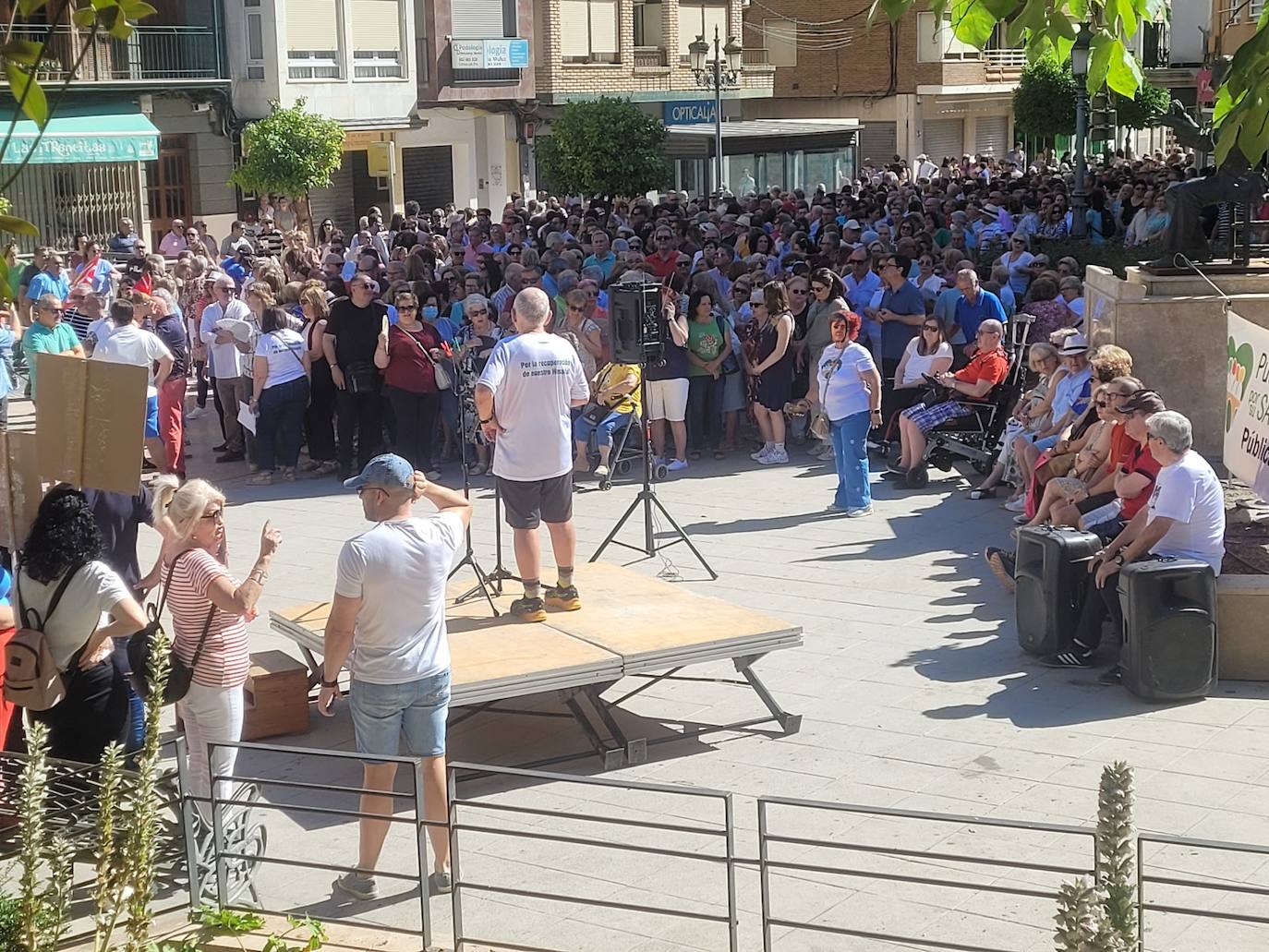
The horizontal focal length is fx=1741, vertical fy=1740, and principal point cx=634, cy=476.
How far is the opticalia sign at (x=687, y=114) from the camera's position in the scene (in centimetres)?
4203

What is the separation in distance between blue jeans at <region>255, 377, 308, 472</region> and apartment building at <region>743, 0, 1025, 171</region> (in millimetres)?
41519

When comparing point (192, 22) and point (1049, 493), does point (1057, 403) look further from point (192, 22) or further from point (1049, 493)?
point (192, 22)

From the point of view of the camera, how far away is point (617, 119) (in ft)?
104

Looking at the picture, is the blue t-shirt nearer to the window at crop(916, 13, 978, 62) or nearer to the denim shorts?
the denim shorts

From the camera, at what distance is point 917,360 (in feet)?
46.6

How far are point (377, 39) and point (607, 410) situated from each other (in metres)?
27.2

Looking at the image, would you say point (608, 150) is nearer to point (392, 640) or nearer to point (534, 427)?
point (534, 427)

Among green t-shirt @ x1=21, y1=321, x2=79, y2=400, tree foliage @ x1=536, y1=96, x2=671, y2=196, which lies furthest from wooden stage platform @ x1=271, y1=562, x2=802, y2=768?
tree foliage @ x1=536, y1=96, x2=671, y2=196

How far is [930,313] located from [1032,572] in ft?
22.4

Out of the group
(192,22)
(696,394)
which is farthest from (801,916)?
(192,22)

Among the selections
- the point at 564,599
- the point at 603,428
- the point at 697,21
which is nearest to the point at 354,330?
the point at 603,428

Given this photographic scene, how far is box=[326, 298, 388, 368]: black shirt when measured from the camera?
48.3 feet

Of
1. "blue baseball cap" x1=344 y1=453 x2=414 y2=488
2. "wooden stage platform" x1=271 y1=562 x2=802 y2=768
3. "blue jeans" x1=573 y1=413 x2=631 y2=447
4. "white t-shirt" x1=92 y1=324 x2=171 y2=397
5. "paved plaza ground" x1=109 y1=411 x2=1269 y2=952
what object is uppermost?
"white t-shirt" x1=92 y1=324 x2=171 y2=397

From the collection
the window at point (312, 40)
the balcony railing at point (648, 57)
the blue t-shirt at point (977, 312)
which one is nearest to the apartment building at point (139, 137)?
the window at point (312, 40)
